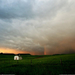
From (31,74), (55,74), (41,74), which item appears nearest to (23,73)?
(31,74)

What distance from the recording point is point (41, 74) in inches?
779

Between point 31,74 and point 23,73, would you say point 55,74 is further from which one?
point 23,73

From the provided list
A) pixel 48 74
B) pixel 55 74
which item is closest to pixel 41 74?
pixel 48 74

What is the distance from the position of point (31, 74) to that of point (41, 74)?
85.2 inches

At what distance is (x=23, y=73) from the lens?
2072 cm

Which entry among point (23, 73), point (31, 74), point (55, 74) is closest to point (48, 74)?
point (55, 74)

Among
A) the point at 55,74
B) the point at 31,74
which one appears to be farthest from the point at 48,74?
the point at 31,74

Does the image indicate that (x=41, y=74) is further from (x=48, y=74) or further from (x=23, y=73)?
(x=23, y=73)

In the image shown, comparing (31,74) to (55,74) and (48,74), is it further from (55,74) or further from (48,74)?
(55,74)

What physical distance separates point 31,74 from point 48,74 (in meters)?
3.65

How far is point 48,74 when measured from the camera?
19812 millimetres

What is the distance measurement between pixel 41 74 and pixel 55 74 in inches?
117

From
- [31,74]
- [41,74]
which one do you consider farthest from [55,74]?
[31,74]

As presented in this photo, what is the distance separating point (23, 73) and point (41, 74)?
4.08m
